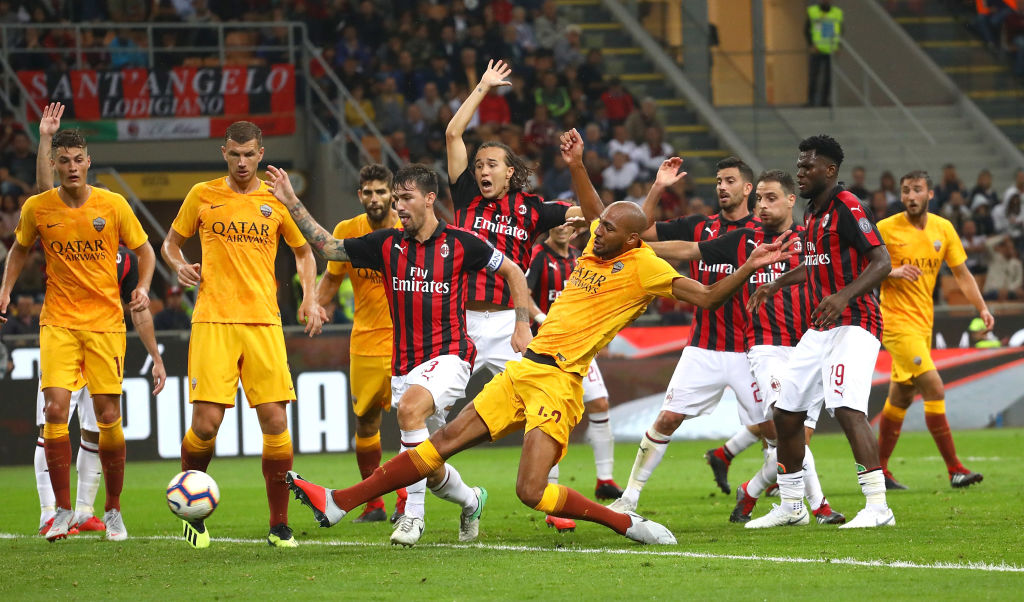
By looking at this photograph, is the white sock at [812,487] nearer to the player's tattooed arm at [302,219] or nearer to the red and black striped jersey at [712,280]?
the red and black striped jersey at [712,280]

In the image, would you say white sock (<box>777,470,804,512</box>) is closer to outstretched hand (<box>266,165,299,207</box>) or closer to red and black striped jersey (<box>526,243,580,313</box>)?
red and black striped jersey (<box>526,243,580,313</box>)

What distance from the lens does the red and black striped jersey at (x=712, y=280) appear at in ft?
31.8

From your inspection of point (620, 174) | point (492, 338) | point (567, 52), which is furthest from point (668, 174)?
point (567, 52)

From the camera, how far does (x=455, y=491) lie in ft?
27.2

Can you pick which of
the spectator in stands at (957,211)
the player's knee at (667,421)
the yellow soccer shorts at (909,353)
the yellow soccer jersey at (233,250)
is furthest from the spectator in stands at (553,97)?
the yellow soccer jersey at (233,250)

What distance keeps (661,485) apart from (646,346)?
4.75 meters

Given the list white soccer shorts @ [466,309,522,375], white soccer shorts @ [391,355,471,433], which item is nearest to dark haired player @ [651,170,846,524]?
white soccer shorts @ [466,309,522,375]

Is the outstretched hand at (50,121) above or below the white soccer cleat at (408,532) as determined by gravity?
above

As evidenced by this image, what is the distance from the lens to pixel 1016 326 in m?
17.5

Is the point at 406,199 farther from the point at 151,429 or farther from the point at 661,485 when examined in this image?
the point at 151,429

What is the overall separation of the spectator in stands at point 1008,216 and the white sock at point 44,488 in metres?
16.0

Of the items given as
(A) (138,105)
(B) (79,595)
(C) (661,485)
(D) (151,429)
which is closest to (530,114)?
(A) (138,105)

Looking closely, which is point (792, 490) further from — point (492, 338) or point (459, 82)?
point (459, 82)

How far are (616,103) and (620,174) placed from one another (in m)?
2.00
